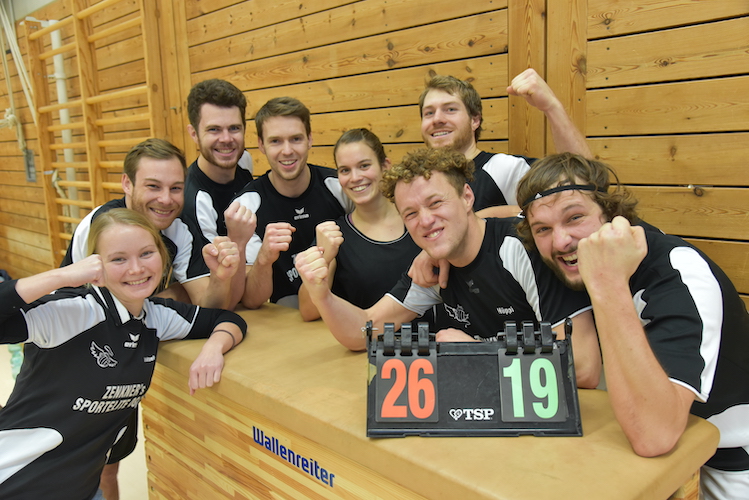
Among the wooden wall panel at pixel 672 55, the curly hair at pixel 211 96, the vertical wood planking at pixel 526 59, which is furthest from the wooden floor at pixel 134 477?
the wooden wall panel at pixel 672 55

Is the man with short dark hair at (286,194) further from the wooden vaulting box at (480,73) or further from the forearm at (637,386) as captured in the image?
the forearm at (637,386)

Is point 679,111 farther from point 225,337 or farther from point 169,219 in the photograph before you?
point 169,219

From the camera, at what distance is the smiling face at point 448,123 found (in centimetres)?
214

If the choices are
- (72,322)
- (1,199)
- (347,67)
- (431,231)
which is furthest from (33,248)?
(431,231)

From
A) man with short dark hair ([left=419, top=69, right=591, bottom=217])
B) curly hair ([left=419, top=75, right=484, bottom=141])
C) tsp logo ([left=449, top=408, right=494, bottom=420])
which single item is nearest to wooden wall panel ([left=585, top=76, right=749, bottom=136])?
man with short dark hair ([left=419, top=69, right=591, bottom=217])

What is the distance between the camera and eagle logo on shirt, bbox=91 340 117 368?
5.07 feet

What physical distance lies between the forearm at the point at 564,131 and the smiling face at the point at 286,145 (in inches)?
39.9

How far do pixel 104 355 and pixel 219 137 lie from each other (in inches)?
47.0

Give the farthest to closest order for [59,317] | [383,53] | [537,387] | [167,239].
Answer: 1. [383,53]
2. [167,239]
3. [59,317]
4. [537,387]

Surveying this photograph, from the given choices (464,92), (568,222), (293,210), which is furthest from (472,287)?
(293,210)

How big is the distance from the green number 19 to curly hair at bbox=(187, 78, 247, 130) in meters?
1.93

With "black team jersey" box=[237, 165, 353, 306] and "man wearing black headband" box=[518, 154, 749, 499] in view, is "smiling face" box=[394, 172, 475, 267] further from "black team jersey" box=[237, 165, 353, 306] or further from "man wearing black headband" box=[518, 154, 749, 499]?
"black team jersey" box=[237, 165, 353, 306]

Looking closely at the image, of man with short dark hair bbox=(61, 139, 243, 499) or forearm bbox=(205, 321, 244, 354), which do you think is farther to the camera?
man with short dark hair bbox=(61, 139, 243, 499)

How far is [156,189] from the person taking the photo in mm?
2002
